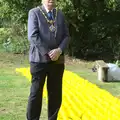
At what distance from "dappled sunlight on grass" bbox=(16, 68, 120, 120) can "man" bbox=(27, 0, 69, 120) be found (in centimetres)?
109

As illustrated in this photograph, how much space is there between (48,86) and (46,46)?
1.69 feet

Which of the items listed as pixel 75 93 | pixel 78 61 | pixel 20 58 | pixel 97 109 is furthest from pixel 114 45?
pixel 97 109

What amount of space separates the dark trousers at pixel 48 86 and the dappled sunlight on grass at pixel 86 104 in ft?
2.83

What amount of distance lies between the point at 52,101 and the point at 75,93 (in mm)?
3239

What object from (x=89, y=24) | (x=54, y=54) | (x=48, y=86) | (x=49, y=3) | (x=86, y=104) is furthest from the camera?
(x=89, y=24)

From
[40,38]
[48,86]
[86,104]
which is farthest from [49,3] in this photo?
[86,104]

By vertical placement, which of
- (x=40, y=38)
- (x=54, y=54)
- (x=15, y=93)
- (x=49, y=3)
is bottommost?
(x=15, y=93)

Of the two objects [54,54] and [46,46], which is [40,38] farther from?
[54,54]

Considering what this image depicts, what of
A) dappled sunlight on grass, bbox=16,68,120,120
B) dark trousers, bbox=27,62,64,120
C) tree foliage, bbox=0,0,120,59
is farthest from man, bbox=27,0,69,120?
tree foliage, bbox=0,0,120,59

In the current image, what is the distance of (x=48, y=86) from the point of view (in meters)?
5.05

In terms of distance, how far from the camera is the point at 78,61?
59.0ft

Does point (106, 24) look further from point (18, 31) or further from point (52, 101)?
point (52, 101)

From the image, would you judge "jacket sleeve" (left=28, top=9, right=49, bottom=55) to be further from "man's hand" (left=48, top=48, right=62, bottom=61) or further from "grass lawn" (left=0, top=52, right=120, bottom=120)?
"grass lawn" (left=0, top=52, right=120, bottom=120)

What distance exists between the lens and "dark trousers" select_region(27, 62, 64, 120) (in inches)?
193
